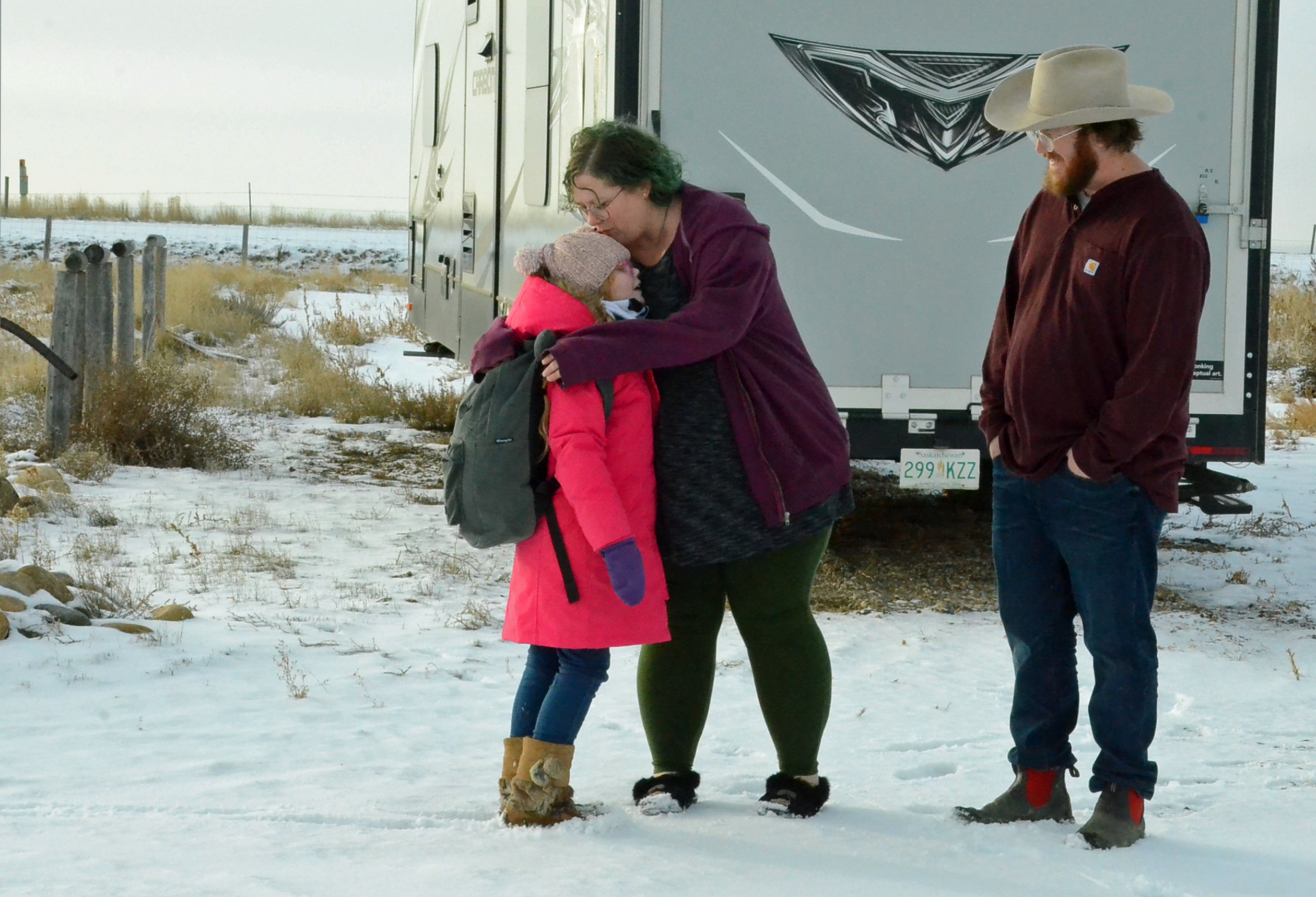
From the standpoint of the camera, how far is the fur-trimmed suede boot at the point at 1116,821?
2992mm

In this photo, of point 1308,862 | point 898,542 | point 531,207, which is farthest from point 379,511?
point 1308,862

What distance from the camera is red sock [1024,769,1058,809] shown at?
3.19 meters

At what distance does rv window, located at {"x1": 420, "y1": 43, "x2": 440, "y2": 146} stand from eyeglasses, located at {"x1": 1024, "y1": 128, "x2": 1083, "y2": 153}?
709cm

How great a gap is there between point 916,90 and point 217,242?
27.9m

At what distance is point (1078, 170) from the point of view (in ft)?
9.75

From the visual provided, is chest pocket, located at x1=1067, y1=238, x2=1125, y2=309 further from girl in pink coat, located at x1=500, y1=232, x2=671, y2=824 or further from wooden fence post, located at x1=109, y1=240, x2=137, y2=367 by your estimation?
wooden fence post, located at x1=109, y1=240, x2=137, y2=367

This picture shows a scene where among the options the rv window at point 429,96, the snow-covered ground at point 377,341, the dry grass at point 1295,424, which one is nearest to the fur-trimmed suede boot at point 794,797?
the snow-covered ground at point 377,341

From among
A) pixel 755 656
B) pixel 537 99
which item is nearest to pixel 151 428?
pixel 537 99

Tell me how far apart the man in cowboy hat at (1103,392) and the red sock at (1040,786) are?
0.09 m

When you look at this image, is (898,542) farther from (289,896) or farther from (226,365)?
(226,365)

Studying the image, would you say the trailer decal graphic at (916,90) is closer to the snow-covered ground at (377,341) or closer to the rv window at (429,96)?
the rv window at (429,96)

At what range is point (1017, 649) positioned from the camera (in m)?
3.22

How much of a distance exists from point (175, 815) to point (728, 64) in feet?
11.0

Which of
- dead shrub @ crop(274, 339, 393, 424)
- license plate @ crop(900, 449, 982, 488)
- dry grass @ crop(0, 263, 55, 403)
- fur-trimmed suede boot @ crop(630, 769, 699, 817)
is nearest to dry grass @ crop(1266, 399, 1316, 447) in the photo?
license plate @ crop(900, 449, 982, 488)
